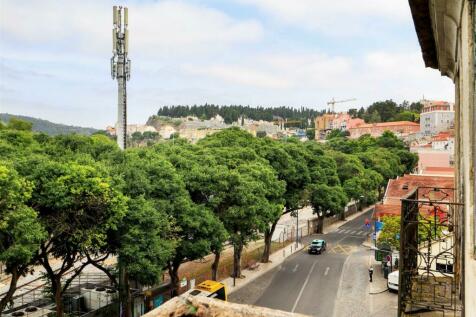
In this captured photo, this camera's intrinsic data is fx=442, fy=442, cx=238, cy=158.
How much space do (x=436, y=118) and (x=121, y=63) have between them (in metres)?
95.0

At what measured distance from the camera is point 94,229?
15984mm

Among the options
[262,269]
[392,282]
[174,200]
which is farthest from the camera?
[262,269]

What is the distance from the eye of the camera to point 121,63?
182ft

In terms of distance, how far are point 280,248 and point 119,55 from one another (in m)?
32.7

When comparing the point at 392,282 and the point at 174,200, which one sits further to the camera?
the point at 392,282

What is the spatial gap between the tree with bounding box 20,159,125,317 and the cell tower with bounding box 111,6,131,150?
39581mm

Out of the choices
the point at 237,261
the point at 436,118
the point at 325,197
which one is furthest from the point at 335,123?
the point at 237,261

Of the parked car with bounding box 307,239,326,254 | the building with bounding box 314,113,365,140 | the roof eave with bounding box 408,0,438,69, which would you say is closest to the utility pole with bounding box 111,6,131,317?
the parked car with bounding box 307,239,326,254

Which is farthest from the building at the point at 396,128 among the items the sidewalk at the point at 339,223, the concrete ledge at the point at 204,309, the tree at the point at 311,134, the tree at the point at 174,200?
the concrete ledge at the point at 204,309

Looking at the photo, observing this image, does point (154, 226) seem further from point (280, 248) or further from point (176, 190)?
point (280, 248)

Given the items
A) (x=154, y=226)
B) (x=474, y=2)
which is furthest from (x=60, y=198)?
(x=474, y=2)

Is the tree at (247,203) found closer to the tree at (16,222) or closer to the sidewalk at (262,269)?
the sidewalk at (262,269)

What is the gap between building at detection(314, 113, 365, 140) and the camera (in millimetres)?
151000

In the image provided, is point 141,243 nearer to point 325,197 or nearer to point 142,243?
point 142,243
